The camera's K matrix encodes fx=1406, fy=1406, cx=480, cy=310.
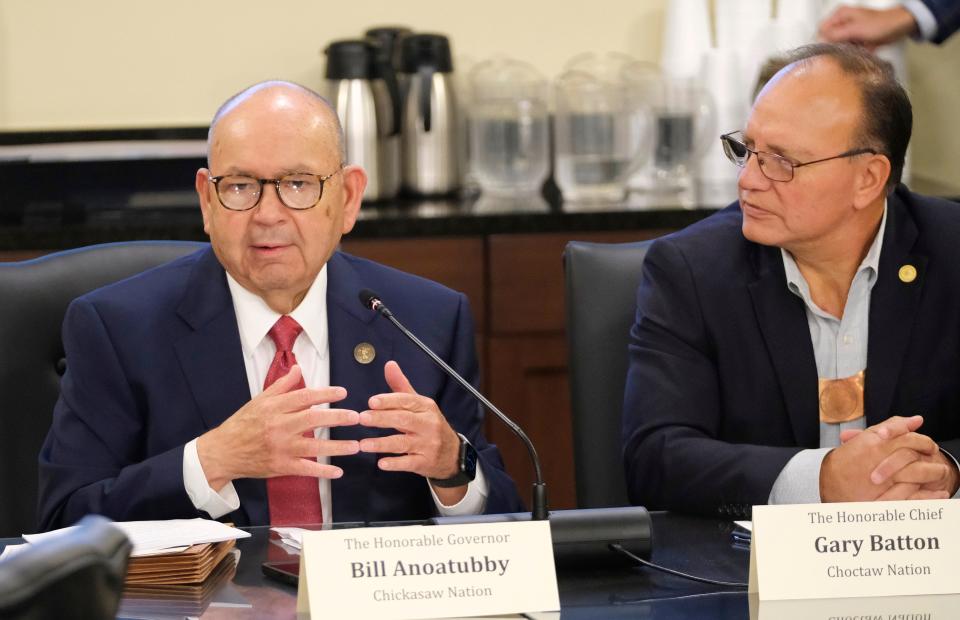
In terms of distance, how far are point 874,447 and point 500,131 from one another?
2.21 m

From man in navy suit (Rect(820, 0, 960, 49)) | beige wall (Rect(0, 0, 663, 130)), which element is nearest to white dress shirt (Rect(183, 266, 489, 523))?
beige wall (Rect(0, 0, 663, 130))

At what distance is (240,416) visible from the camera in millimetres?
1994

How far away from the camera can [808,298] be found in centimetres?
244

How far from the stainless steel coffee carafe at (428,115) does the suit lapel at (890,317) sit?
1.73 metres

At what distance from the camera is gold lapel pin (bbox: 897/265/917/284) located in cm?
245

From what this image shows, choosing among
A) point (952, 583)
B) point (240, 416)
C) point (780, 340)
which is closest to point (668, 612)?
point (952, 583)

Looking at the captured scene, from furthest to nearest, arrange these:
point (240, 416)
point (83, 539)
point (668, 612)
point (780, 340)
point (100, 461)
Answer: point (780, 340) → point (100, 461) → point (240, 416) → point (668, 612) → point (83, 539)

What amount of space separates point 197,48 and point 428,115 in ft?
2.47

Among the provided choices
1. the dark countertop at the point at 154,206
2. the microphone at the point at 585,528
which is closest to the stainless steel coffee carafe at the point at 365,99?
the dark countertop at the point at 154,206

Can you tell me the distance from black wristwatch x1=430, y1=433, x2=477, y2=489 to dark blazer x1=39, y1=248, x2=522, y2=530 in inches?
4.0

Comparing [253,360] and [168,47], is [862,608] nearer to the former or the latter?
[253,360]

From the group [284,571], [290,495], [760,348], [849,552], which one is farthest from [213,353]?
[849,552]

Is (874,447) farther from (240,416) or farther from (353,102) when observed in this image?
(353,102)

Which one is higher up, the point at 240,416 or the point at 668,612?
the point at 240,416
